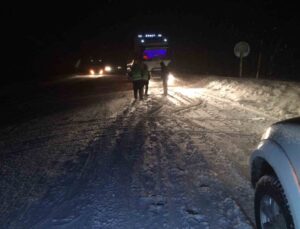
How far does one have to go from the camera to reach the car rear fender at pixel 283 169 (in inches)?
131

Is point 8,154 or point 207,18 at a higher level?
point 207,18

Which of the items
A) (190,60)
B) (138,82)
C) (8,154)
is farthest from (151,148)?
(190,60)

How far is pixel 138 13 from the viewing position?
300 feet

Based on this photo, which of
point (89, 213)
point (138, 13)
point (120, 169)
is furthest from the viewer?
point (138, 13)

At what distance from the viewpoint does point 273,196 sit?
375cm

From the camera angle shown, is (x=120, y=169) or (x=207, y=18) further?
(x=207, y=18)

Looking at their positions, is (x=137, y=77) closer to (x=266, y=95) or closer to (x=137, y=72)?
(x=137, y=72)

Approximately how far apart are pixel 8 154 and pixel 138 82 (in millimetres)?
9805

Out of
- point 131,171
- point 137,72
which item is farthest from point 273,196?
point 137,72

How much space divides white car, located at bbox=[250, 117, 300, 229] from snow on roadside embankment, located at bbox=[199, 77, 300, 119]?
8153 mm

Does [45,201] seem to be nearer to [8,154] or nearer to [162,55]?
[8,154]

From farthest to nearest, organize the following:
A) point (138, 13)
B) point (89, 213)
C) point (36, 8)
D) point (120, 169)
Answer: point (138, 13)
point (36, 8)
point (120, 169)
point (89, 213)

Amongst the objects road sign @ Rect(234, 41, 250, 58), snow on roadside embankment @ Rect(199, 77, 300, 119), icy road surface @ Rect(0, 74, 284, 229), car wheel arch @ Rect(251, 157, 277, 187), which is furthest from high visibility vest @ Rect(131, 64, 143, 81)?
car wheel arch @ Rect(251, 157, 277, 187)

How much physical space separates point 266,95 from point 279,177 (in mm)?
12582
